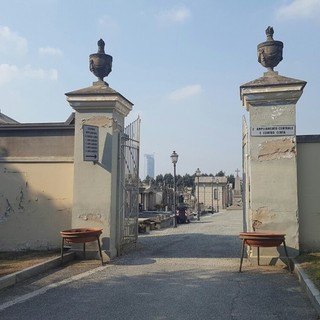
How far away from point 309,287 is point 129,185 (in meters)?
6.05

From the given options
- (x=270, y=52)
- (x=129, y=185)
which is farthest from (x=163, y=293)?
(x=270, y=52)

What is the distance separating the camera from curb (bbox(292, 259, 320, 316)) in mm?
5801

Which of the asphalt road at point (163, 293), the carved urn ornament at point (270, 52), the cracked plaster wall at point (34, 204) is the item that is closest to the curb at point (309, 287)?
the asphalt road at point (163, 293)

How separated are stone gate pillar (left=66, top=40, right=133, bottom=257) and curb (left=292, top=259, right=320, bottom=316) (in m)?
4.22

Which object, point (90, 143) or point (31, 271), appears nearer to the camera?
point (31, 271)

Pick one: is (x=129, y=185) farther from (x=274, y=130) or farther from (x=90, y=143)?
(x=274, y=130)

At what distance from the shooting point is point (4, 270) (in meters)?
8.21

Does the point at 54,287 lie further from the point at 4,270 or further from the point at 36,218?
the point at 36,218

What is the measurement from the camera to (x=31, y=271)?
322 inches

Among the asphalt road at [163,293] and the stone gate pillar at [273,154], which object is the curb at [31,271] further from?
the stone gate pillar at [273,154]

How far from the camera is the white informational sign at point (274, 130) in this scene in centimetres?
954

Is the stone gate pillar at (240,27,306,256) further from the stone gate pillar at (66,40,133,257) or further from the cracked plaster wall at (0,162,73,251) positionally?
the cracked plaster wall at (0,162,73,251)

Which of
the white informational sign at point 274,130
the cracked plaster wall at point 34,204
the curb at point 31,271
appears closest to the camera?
the curb at point 31,271

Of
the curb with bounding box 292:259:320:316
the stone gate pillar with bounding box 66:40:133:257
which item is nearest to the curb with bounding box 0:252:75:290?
the stone gate pillar with bounding box 66:40:133:257
